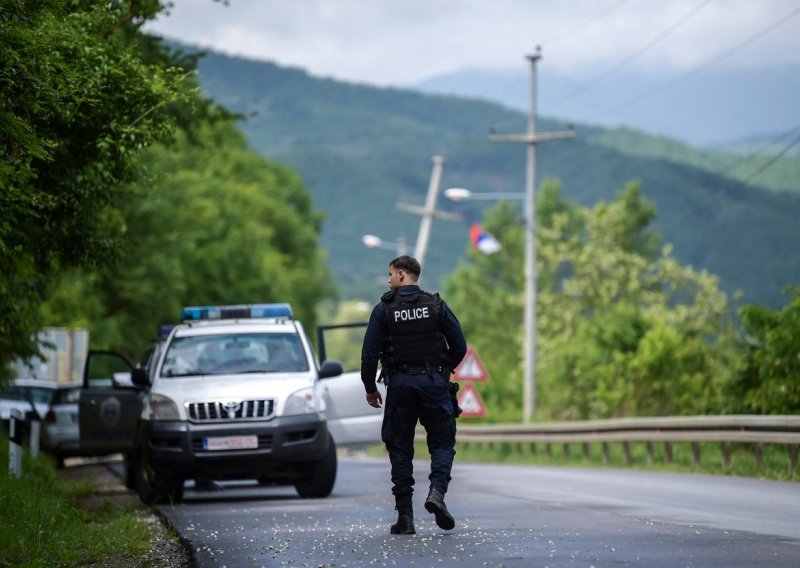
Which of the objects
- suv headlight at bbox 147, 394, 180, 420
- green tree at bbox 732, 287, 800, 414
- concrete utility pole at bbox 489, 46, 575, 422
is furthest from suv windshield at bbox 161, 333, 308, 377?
concrete utility pole at bbox 489, 46, 575, 422

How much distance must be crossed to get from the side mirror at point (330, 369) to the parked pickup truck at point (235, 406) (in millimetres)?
10

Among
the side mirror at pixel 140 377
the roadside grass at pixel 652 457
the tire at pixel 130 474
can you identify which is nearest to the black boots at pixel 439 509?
the side mirror at pixel 140 377

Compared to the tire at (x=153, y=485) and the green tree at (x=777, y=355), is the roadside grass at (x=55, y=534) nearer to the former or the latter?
the tire at (x=153, y=485)

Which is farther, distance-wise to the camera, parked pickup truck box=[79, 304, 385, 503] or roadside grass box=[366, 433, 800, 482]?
roadside grass box=[366, 433, 800, 482]

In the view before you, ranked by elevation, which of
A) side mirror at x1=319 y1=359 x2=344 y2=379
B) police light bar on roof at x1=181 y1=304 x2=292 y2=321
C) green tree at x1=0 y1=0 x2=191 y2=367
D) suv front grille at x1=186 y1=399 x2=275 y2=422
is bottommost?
suv front grille at x1=186 y1=399 x2=275 y2=422

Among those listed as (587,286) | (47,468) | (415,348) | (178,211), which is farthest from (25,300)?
(587,286)

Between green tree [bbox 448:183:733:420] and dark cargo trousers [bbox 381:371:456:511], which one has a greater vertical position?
green tree [bbox 448:183:733:420]

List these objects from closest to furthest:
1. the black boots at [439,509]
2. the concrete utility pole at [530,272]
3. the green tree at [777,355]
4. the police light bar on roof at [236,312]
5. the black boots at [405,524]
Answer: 1. the black boots at [439,509]
2. the black boots at [405,524]
3. the police light bar on roof at [236,312]
4. the green tree at [777,355]
5. the concrete utility pole at [530,272]

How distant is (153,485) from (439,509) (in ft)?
21.5

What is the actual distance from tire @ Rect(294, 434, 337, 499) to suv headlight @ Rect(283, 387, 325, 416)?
1.76 feet

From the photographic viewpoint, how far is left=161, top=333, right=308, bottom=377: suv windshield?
1639 centimetres

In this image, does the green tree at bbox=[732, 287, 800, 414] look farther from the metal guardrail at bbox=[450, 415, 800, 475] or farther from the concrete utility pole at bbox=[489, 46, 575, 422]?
the concrete utility pole at bbox=[489, 46, 575, 422]

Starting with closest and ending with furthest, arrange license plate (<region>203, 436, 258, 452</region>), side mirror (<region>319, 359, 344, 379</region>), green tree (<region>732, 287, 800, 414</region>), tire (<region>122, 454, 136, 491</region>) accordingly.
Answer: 1. license plate (<region>203, 436, 258, 452</region>)
2. side mirror (<region>319, 359, 344, 379</region>)
3. tire (<region>122, 454, 136, 491</region>)
4. green tree (<region>732, 287, 800, 414</region>)

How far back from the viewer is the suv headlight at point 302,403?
15.7m
